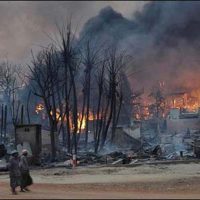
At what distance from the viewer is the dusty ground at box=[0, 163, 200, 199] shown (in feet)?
63.1

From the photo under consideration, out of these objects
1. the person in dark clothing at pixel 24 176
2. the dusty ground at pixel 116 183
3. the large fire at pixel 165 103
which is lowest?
the dusty ground at pixel 116 183

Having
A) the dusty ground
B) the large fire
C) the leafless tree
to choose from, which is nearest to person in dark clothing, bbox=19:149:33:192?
the dusty ground

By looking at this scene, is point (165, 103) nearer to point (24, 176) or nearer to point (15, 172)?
point (24, 176)

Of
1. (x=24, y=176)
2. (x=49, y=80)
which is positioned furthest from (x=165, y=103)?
(x=24, y=176)

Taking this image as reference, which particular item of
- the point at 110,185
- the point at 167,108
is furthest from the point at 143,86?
the point at 110,185

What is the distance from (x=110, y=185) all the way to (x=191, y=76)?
4356 centimetres

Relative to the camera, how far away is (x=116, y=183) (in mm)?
23672

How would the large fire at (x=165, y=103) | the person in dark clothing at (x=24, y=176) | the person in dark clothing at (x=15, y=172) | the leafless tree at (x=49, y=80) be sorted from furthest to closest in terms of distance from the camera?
the large fire at (x=165, y=103) < the leafless tree at (x=49, y=80) < the person in dark clothing at (x=24, y=176) < the person in dark clothing at (x=15, y=172)

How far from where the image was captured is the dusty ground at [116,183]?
19.2m

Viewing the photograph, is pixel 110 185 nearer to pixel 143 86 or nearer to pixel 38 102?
pixel 143 86

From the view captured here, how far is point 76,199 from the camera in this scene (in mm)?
17297

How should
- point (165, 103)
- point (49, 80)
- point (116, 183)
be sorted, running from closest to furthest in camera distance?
point (116, 183) < point (49, 80) < point (165, 103)

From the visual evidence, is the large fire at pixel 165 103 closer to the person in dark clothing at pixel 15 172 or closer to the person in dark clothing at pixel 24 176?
the person in dark clothing at pixel 24 176

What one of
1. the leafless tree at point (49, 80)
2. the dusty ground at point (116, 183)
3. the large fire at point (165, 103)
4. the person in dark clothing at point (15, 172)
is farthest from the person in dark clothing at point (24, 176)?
the large fire at point (165, 103)
